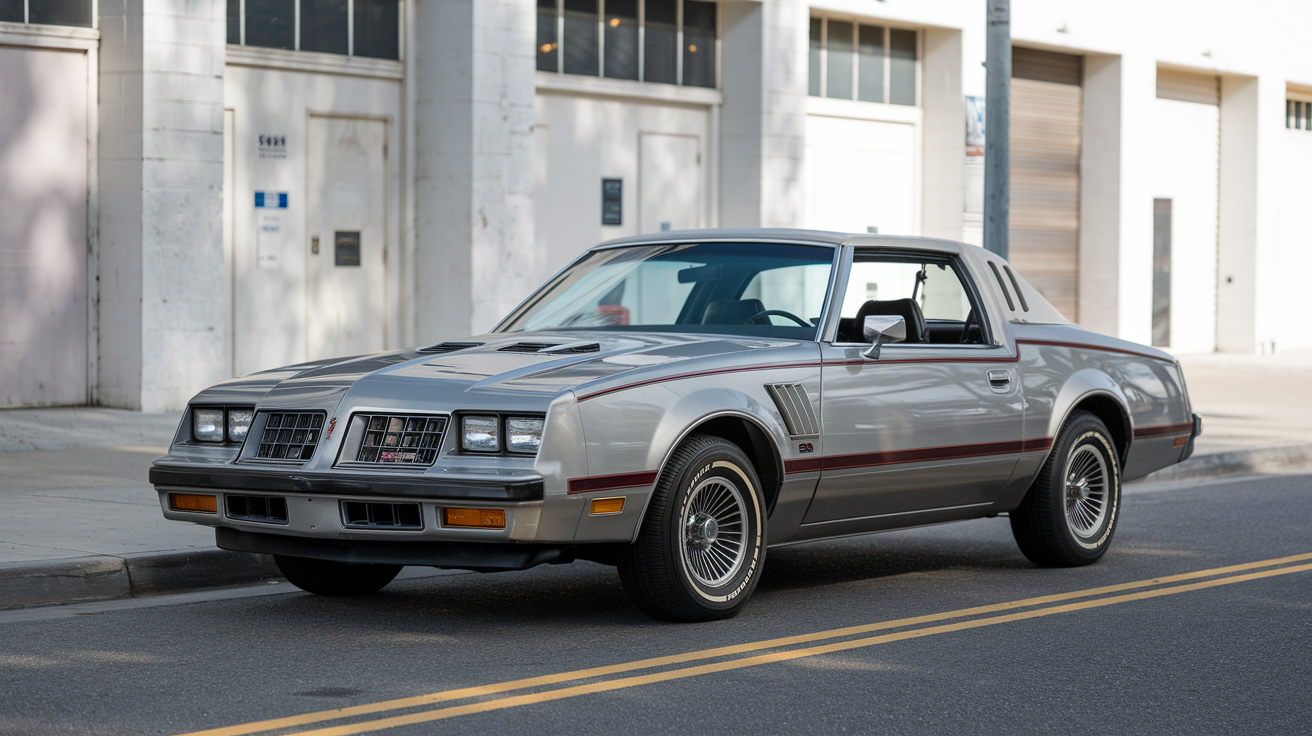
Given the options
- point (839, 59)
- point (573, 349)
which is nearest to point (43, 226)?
point (573, 349)

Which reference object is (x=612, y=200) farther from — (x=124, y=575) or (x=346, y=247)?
(x=124, y=575)

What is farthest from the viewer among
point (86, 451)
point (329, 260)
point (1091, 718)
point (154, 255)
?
point (329, 260)

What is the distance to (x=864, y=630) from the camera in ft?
21.3

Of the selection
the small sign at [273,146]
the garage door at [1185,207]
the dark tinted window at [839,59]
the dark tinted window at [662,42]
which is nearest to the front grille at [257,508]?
the small sign at [273,146]

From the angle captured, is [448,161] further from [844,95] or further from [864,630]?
[864,630]

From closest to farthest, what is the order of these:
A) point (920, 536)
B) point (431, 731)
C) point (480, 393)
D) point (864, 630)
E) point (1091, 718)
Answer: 1. point (431, 731)
2. point (1091, 718)
3. point (480, 393)
4. point (864, 630)
5. point (920, 536)

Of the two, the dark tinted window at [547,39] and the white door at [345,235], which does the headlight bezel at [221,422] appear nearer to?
the white door at [345,235]

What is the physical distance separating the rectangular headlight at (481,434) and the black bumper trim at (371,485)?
163 mm

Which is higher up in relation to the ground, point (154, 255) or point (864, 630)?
point (154, 255)

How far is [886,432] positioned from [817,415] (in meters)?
0.46

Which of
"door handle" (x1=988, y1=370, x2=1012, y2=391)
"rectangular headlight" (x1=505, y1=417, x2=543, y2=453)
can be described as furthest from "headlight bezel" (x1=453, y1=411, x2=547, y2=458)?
"door handle" (x1=988, y1=370, x2=1012, y2=391)

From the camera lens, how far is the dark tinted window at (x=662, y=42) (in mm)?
17672

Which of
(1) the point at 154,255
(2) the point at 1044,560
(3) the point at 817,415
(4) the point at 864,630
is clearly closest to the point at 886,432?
(3) the point at 817,415

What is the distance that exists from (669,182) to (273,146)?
15.9 ft
